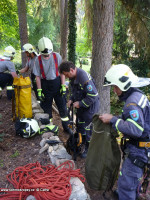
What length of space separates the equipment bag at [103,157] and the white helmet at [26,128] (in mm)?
1738

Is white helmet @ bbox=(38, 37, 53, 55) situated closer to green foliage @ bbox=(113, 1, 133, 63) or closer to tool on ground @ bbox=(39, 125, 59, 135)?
tool on ground @ bbox=(39, 125, 59, 135)

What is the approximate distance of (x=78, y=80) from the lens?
10.8 ft

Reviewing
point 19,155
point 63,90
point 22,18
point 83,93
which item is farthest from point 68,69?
point 22,18

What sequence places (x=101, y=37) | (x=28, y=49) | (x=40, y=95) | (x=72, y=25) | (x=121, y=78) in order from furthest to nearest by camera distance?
(x=72, y=25), (x=28, y=49), (x=101, y=37), (x=40, y=95), (x=121, y=78)

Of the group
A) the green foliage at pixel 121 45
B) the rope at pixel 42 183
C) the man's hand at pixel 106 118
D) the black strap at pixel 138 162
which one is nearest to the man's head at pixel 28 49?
the rope at pixel 42 183

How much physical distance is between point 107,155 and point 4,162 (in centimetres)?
190

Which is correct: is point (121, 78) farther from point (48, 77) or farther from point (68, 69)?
point (48, 77)

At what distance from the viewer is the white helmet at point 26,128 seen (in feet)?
12.7

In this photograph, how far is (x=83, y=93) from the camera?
347cm

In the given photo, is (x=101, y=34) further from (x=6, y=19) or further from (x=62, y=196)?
(x=6, y=19)

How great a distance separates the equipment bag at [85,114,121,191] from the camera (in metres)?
2.34

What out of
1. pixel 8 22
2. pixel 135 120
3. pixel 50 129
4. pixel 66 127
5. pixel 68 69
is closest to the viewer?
pixel 135 120

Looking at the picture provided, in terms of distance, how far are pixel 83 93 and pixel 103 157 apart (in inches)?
55.4

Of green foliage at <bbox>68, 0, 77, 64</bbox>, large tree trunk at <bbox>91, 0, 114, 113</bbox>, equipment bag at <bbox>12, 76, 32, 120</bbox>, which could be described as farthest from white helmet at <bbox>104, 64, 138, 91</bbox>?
green foliage at <bbox>68, 0, 77, 64</bbox>
